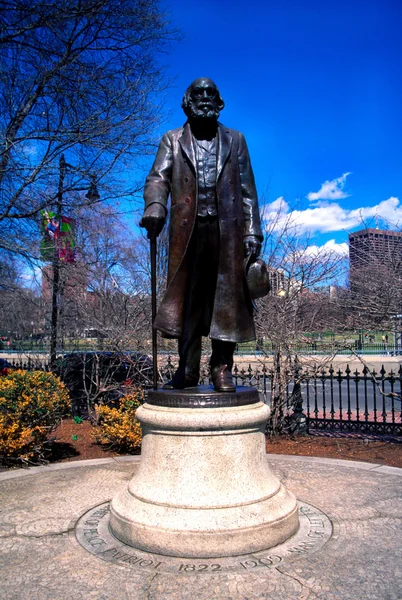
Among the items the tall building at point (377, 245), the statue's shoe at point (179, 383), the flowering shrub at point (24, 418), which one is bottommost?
the flowering shrub at point (24, 418)

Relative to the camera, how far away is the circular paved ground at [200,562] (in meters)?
2.98

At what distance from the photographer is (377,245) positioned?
353 inches

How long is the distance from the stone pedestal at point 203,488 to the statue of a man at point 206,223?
0.50 m

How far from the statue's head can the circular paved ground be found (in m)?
3.62

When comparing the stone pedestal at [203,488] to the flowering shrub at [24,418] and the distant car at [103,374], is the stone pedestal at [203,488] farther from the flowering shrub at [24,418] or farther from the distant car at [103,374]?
the distant car at [103,374]

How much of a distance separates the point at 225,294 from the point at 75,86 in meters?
8.41

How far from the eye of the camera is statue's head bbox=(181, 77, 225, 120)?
435cm

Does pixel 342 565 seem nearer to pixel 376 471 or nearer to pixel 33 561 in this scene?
pixel 33 561

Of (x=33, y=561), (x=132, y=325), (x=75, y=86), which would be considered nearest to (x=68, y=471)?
(x=33, y=561)

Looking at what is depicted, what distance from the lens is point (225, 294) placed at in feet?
14.4

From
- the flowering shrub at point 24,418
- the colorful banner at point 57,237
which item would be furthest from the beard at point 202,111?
the colorful banner at point 57,237

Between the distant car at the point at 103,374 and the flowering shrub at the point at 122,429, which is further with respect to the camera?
the distant car at the point at 103,374

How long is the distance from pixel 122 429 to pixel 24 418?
1.42 m

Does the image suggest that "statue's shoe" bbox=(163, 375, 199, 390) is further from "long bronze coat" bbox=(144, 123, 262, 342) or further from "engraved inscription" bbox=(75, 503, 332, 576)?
"engraved inscription" bbox=(75, 503, 332, 576)
